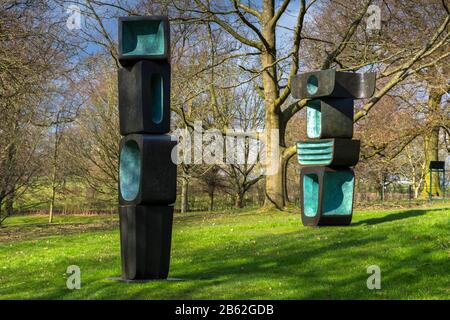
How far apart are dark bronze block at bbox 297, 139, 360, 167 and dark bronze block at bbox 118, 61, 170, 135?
6544 millimetres

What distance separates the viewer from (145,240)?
8953mm

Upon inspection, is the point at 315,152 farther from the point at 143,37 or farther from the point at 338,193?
the point at 143,37

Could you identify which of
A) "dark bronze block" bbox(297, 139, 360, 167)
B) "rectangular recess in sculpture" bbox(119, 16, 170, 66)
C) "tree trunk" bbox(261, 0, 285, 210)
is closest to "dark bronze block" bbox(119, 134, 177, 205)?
"rectangular recess in sculpture" bbox(119, 16, 170, 66)

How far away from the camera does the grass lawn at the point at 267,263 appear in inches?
331

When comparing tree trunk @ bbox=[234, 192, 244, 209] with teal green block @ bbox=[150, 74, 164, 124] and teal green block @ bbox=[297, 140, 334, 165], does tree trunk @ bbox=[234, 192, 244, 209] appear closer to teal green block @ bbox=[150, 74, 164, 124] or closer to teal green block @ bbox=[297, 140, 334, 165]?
teal green block @ bbox=[297, 140, 334, 165]

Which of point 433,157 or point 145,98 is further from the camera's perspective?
point 433,157

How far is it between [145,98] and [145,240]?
82.7 inches

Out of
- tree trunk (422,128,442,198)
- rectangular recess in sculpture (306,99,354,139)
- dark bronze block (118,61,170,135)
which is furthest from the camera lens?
tree trunk (422,128,442,198)

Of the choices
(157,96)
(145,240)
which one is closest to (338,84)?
(157,96)

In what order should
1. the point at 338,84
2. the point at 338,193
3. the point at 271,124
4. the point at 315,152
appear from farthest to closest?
the point at 271,124
the point at 315,152
the point at 338,193
the point at 338,84

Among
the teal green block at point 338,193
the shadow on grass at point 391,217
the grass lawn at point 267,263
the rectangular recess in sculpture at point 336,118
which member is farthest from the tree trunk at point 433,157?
the teal green block at point 338,193

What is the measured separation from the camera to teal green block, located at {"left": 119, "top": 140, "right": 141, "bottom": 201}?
9117 mm

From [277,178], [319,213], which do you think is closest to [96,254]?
[319,213]
